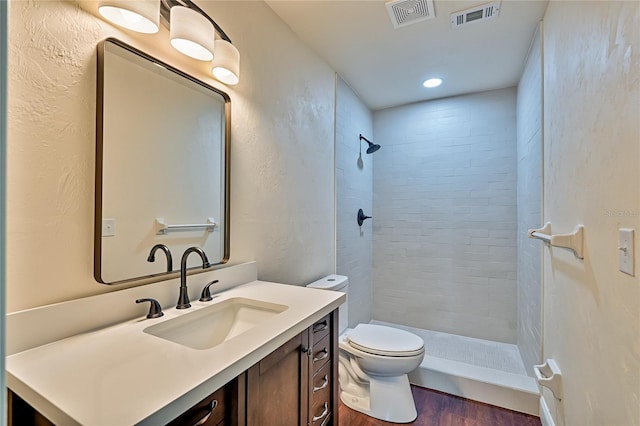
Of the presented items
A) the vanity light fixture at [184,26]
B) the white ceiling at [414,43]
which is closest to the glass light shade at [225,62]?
the vanity light fixture at [184,26]

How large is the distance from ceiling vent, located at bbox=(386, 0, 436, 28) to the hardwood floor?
244cm

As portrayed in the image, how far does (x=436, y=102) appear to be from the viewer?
9.98 feet

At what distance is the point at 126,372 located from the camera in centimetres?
68

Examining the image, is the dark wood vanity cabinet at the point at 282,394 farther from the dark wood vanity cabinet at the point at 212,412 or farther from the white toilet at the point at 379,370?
the white toilet at the point at 379,370

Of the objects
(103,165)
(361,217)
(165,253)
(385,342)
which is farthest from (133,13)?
(361,217)

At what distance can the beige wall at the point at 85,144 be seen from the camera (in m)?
0.81

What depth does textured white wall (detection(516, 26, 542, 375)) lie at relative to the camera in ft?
6.38

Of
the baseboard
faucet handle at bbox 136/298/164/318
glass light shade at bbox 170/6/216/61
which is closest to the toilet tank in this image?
the baseboard

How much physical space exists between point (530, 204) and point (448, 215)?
0.84m

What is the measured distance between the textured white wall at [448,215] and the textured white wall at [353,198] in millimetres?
157

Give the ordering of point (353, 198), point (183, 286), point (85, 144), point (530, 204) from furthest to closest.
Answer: point (353, 198), point (530, 204), point (183, 286), point (85, 144)

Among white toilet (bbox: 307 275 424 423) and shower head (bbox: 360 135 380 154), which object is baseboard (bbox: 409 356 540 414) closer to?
white toilet (bbox: 307 275 424 423)

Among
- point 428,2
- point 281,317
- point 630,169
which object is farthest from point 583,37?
point 281,317

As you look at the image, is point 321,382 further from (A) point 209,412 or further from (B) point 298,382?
(A) point 209,412
